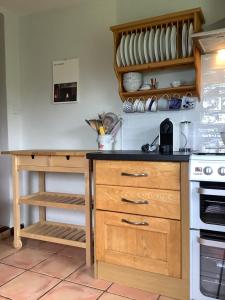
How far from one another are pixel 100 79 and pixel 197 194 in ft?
4.63

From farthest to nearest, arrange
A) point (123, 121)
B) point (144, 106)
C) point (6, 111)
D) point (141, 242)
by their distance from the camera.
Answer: point (6, 111) → point (123, 121) → point (144, 106) → point (141, 242)

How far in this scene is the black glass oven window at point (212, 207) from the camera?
5.01 feet

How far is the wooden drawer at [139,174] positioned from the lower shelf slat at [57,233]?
2.18 ft

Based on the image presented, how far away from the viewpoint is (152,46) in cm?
207

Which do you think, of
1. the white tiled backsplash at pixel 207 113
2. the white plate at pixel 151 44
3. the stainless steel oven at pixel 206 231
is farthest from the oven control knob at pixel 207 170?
the white plate at pixel 151 44

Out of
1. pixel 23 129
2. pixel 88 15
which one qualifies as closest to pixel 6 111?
pixel 23 129

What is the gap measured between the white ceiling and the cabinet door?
1910 mm

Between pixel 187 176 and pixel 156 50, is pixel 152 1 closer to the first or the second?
pixel 156 50

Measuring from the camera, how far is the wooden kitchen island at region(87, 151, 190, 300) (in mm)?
1628

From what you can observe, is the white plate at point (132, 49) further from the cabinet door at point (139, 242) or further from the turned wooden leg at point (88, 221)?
the cabinet door at point (139, 242)

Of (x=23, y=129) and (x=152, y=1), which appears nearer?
(x=152, y=1)

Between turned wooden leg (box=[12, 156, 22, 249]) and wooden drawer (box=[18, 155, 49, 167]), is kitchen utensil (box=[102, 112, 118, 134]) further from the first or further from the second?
turned wooden leg (box=[12, 156, 22, 249])

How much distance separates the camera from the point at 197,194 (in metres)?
1.55

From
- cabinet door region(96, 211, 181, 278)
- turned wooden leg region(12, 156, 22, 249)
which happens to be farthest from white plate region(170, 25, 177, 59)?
turned wooden leg region(12, 156, 22, 249)
